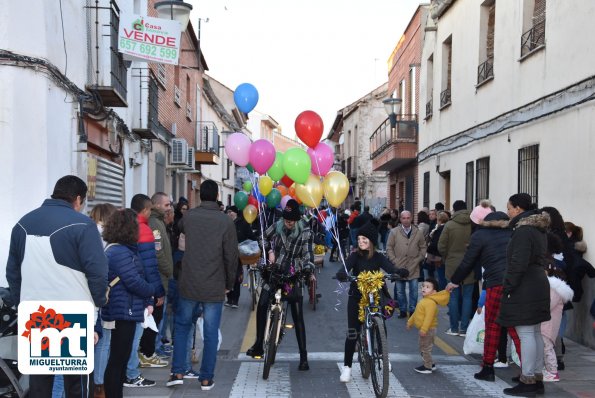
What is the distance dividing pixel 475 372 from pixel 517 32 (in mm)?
7130

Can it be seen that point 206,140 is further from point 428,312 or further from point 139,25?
point 428,312

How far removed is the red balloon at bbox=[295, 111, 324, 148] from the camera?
9250 millimetres

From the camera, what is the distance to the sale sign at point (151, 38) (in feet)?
34.0

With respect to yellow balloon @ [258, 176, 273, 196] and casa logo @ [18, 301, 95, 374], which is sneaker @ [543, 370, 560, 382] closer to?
casa logo @ [18, 301, 95, 374]

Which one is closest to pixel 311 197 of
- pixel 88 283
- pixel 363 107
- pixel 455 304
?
pixel 455 304

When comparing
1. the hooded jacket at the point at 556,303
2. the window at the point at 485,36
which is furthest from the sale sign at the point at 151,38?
the window at the point at 485,36

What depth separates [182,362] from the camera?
20.7 feet

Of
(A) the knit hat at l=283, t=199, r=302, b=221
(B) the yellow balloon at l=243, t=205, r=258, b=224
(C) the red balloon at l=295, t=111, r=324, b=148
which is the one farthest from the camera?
(B) the yellow balloon at l=243, t=205, r=258, b=224

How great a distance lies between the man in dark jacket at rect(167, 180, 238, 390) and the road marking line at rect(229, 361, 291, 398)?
35 centimetres

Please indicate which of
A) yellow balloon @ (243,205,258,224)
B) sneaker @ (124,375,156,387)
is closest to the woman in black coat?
sneaker @ (124,375,156,387)

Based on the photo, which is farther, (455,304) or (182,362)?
(455,304)

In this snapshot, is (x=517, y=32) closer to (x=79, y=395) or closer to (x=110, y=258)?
(x=110, y=258)

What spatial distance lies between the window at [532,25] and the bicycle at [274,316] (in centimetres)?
644

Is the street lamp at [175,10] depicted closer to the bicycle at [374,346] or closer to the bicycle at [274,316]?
the bicycle at [274,316]
